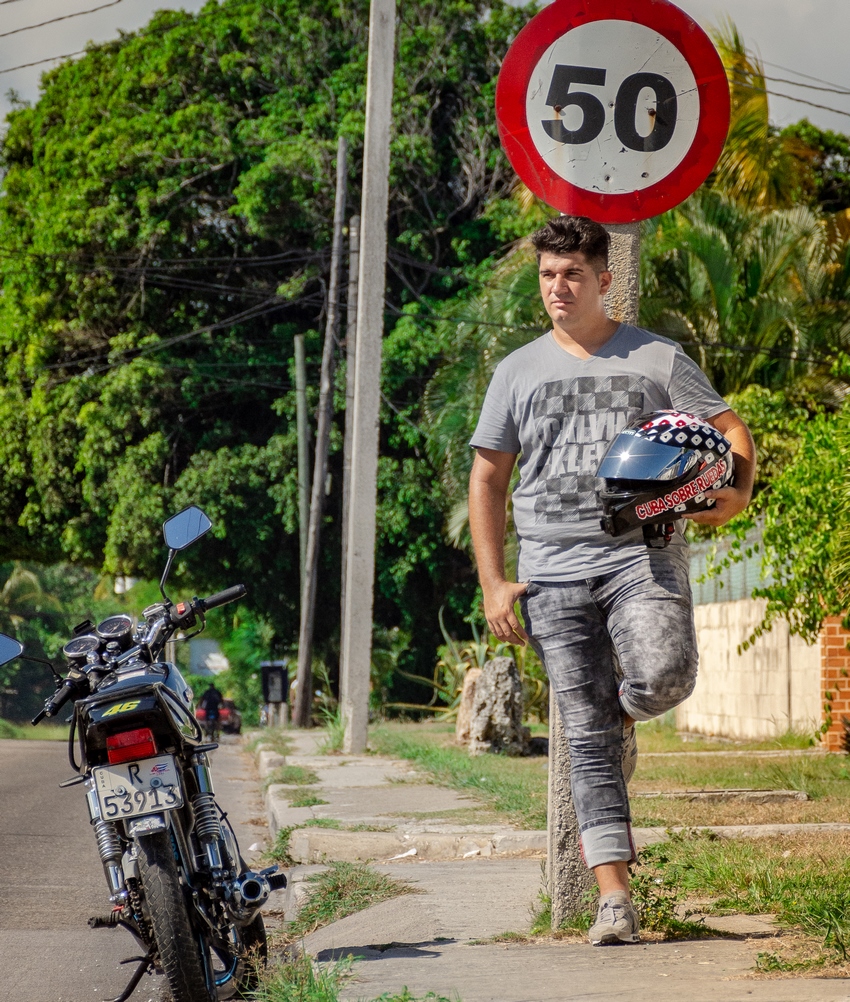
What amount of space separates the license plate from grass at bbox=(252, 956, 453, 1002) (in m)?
0.54

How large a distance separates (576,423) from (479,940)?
1626 millimetres

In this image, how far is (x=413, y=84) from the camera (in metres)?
25.3

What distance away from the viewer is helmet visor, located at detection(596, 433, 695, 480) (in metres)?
3.44

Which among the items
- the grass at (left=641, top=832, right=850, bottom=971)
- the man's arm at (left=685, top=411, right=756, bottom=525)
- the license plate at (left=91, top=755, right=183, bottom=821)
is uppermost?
the man's arm at (left=685, top=411, right=756, bottom=525)

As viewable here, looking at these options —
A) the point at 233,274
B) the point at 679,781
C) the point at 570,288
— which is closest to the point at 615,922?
the point at 570,288

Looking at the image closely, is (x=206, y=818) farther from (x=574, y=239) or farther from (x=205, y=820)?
(x=574, y=239)

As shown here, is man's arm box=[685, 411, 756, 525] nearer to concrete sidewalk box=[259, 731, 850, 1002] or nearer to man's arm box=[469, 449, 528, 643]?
man's arm box=[469, 449, 528, 643]

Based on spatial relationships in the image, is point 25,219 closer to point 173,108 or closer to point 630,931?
point 173,108

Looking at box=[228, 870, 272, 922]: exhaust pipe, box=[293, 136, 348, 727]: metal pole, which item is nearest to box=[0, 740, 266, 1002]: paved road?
box=[228, 870, 272, 922]: exhaust pipe

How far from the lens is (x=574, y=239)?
3.91 metres

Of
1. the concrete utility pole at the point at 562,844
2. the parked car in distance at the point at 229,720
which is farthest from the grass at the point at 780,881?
the parked car in distance at the point at 229,720

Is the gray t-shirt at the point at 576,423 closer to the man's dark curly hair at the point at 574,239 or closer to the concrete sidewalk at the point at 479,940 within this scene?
the man's dark curly hair at the point at 574,239

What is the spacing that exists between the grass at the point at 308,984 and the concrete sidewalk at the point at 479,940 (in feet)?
0.20

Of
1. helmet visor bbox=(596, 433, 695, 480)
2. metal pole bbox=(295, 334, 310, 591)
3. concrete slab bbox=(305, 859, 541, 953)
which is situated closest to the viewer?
helmet visor bbox=(596, 433, 695, 480)
